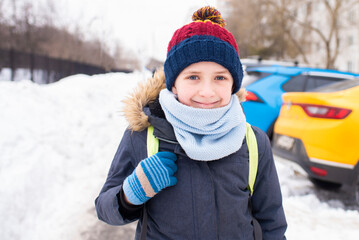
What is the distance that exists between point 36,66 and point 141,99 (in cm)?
1731

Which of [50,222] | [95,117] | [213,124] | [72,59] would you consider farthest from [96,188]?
[72,59]

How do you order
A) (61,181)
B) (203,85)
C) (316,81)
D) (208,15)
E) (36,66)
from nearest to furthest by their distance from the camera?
(203,85) < (208,15) < (61,181) < (316,81) < (36,66)

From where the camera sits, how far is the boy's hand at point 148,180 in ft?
4.19

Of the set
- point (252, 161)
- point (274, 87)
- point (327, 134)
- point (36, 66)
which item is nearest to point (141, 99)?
point (252, 161)

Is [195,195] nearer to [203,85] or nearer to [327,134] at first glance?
[203,85]

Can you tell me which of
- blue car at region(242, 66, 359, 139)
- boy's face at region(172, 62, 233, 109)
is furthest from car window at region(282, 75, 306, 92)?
boy's face at region(172, 62, 233, 109)

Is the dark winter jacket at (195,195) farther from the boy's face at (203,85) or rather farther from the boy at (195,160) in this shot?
the boy's face at (203,85)

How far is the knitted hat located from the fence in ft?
44.8

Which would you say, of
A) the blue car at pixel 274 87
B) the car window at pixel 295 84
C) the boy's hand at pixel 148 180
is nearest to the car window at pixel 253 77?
the blue car at pixel 274 87

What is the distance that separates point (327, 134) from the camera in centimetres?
346

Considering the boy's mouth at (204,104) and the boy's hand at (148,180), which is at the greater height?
the boy's mouth at (204,104)

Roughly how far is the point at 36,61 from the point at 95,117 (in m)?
11.0

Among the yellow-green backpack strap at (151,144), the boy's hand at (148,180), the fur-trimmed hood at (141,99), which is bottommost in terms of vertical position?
the boy's hand at (148,180)

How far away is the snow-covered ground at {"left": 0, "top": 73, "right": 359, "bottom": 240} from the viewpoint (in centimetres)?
312
